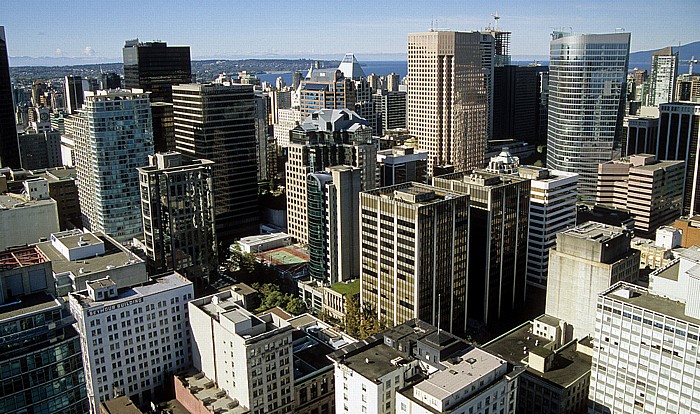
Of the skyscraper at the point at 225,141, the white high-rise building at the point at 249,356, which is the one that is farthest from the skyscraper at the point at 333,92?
the white high-rise building at the point at 249,356

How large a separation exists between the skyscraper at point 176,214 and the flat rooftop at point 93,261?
48.6 ft

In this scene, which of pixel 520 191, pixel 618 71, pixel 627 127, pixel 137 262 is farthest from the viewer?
pixel 627 127

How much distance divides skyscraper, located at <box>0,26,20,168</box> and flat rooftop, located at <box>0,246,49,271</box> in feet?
398

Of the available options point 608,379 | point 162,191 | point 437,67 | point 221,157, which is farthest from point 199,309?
point 437,67

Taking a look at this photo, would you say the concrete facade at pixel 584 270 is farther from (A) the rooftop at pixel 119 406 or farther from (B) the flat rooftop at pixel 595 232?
(A) the rooftop at pixel 119 406

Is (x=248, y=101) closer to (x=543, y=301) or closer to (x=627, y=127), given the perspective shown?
(x=543, y=301)

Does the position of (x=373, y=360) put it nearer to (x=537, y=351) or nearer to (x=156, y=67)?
(x=537, y=351)

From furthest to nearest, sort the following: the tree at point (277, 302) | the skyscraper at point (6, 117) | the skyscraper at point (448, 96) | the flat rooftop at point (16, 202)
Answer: the skyscraper at point (448, 96) < the skyscraper at point (6, 117) < the flat rooftop at point (16, 202) < the tree at point (277, 302)

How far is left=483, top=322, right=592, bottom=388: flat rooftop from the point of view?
73625mm

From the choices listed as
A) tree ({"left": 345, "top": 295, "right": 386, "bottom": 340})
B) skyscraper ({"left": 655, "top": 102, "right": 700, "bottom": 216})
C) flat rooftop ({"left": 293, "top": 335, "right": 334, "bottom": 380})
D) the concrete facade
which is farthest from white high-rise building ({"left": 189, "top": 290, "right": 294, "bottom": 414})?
skyscraper ({"left": 655, "top": 102, "right": 700, "bottom": 216})

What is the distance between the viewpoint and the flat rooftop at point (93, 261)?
81125mm

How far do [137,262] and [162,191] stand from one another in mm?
23266

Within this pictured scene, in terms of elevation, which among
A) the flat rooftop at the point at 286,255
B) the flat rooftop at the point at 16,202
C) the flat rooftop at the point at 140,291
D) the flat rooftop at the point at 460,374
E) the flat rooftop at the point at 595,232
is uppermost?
the flat rooftop at the point at 16,202

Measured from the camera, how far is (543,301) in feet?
350
